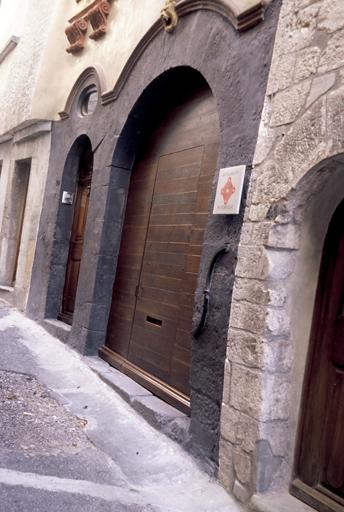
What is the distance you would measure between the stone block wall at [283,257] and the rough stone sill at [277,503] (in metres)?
0.05

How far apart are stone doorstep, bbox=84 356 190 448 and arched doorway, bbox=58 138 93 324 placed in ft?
6.55

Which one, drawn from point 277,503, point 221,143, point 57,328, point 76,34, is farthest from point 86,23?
point 277,503

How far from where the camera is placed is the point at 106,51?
253 inches

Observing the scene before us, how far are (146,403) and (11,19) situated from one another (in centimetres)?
940

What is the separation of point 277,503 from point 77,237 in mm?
5079

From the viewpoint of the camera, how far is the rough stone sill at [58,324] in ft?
21.3

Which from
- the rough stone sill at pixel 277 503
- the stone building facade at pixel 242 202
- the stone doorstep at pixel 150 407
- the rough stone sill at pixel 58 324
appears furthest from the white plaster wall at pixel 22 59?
the rough stone sill at pixel 277 503

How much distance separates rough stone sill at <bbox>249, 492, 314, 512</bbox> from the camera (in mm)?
2730

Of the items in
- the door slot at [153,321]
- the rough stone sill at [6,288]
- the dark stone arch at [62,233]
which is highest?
the dark stone arch at [62,233]

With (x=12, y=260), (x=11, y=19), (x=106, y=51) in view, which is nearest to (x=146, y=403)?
(x=106, y=51)

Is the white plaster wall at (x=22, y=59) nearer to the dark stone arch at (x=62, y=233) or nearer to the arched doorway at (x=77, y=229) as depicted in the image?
the dark stone arch at (x=62, y=233)

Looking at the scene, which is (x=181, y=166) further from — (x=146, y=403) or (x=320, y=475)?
(x=320, y=475)

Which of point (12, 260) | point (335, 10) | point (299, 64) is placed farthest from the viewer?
point (12, 260)

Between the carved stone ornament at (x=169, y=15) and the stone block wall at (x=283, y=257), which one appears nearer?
the stone block wall at (x=283, y=257)
